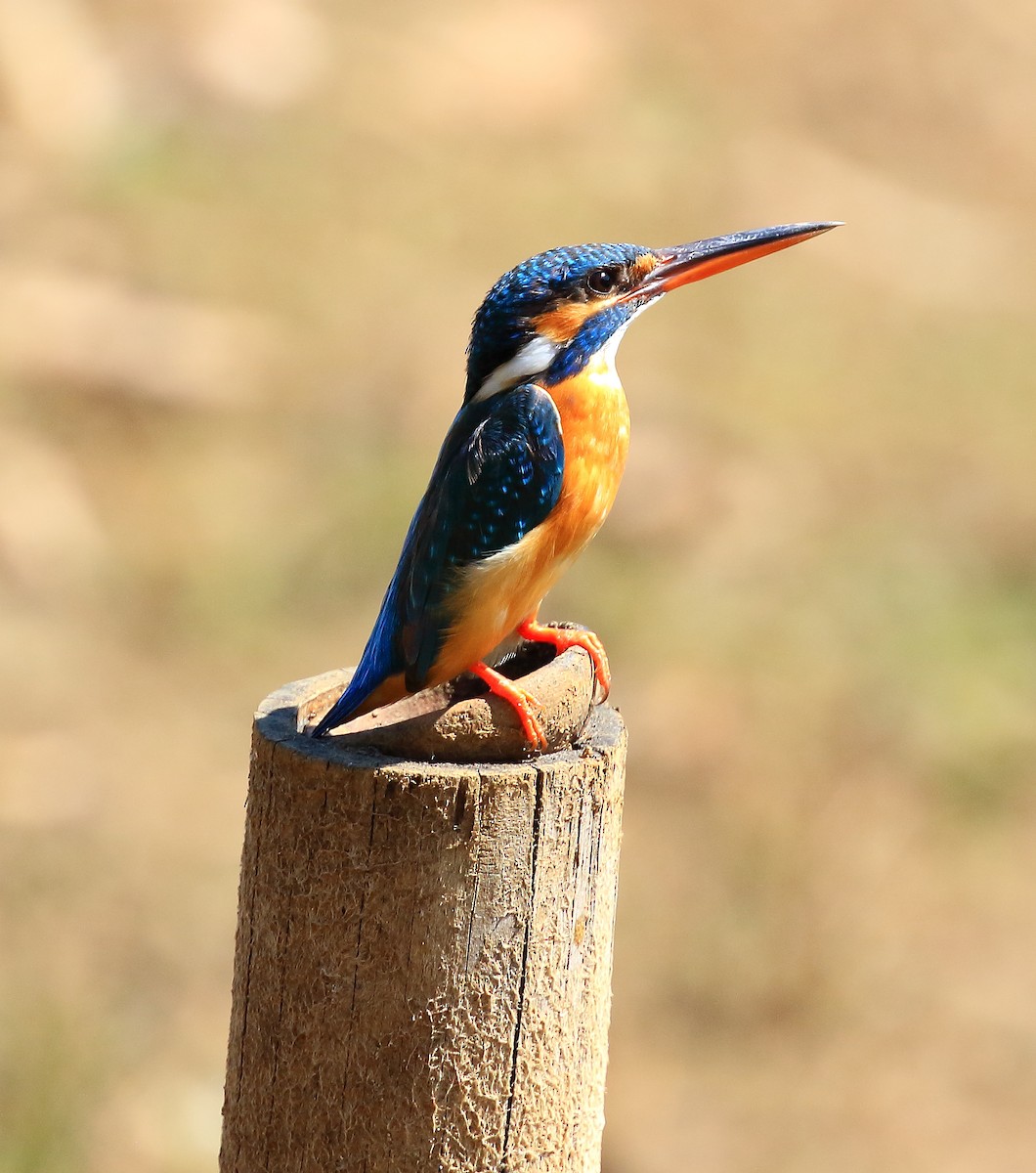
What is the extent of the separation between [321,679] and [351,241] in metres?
7.83

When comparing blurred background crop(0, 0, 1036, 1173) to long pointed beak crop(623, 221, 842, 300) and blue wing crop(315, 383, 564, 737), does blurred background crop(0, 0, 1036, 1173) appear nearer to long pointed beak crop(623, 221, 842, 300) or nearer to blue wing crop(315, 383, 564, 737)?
blue wing crop(315, 383, 564, 737)

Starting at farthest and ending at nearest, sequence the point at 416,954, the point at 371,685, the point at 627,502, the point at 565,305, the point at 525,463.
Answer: the point at 627,502 < the point at 565,305 < the point at 525,463 < the point at 371,685 < the point at 416,954

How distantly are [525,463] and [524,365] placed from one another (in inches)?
9.4

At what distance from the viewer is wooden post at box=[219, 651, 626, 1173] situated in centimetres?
203

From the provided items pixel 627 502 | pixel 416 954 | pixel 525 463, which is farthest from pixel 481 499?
pixel 627 502

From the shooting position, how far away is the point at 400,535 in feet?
25.2

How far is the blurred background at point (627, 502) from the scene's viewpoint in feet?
17.6

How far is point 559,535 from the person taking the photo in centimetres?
279

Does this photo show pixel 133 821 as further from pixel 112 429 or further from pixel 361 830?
pixel 361 830

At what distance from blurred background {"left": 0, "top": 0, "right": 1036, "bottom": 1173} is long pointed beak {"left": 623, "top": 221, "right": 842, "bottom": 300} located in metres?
2.60

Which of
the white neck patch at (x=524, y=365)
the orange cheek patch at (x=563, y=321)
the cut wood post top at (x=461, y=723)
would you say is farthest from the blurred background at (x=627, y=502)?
the orange cheek patch at (x=563, y=321)

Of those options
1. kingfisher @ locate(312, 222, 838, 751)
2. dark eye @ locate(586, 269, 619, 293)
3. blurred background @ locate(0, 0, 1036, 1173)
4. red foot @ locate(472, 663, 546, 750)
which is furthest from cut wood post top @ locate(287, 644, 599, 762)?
blurred background @ locate(0, 0, 1036, 1173)

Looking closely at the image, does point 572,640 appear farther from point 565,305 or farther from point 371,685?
point 565,305

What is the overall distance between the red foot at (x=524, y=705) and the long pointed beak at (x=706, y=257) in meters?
0.89
